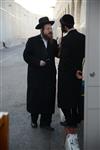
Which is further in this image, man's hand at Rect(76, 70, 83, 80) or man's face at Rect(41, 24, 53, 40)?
man's face at Rect(41, 24, 53, 40)

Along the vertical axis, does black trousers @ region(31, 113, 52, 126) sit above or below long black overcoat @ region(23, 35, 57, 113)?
below

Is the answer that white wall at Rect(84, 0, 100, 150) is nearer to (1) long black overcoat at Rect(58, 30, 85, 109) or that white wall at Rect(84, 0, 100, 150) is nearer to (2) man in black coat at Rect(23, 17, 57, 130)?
(1) long black overcoat at Rect(58, 30, 85, 109)

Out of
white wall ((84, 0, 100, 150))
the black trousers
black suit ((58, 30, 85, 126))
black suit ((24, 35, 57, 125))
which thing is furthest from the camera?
the black trousers

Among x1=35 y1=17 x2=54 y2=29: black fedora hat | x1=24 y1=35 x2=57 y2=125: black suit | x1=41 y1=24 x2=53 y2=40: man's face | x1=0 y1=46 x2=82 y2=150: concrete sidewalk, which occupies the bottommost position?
x1=0 y1=46 x2=82 y2=150: concrete sidewalk

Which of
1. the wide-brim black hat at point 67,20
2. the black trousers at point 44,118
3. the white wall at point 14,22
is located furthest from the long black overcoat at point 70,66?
the white wall at point 14,22

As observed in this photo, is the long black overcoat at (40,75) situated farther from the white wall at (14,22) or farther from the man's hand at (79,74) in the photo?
the white wall at (14,22)

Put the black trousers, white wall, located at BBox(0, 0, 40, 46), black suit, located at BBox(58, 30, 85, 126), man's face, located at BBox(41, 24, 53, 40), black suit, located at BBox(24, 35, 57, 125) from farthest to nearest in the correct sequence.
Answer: white wall, located at BBox(0, 0, 40, 46) < the black trousers < black suit, located at BBox(24, 35, 57, 125) < man's face, located at BBox(41, 24, 53, 40) < black suit, located at BBox(58, 30, 85, 126)

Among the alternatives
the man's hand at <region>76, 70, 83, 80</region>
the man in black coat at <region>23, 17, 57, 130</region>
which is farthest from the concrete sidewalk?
the man's hand at <region>76, 70, 83, 80</region>

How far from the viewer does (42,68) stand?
6051 mm

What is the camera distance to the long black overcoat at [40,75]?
19.8ft

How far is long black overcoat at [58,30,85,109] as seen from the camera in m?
5.52

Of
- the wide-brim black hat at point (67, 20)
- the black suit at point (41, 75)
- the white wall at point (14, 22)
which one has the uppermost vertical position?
the wide-brim black hat at point (67, 20)

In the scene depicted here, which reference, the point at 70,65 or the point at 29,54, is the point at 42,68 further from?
the point at 70,65

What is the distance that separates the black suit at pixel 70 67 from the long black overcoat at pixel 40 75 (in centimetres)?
42
